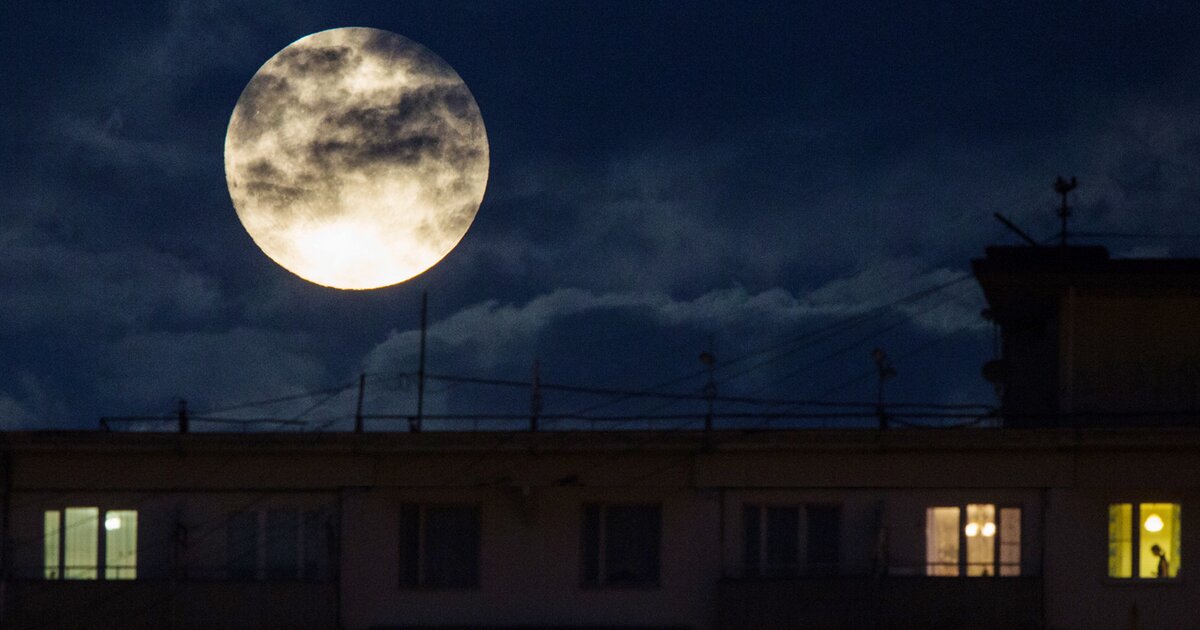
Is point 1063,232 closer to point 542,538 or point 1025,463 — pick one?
point 1025,463

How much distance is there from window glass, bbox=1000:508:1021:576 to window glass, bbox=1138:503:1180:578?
257cm

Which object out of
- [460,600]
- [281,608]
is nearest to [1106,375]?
[460,600]

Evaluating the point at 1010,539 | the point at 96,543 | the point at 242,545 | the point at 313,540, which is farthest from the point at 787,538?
the point at 96,543

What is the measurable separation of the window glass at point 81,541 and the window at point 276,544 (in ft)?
10.3

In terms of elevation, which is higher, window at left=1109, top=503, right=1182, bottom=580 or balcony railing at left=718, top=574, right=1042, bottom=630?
window at left=1109, top=503, right=1182, bottom=580

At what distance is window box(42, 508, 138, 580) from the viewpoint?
140ft

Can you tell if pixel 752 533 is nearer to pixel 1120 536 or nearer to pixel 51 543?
pixel 1120 536

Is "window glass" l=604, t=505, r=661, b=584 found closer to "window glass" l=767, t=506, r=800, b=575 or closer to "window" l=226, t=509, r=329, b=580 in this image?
"window glass" l=767, t=506, r=800, b=575

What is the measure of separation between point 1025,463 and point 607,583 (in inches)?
376

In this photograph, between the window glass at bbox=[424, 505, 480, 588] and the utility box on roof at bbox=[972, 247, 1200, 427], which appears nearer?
the window glass at bbox=[424, 505, 480, 588]

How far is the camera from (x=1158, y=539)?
131 feet

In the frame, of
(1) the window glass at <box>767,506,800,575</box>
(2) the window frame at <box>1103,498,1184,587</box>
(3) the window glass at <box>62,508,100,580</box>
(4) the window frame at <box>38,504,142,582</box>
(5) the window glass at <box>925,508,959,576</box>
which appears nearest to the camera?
(2) the window frame at <box>1103,498,1184,587</box>

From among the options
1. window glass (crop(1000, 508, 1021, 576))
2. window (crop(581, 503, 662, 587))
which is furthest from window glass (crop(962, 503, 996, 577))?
window (crop(581, 503, 662, 587))

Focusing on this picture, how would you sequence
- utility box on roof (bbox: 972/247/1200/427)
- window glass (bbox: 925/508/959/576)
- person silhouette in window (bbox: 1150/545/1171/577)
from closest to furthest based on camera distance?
person silhouette in window (bbox: 1150/545/1171/577)
window glass (bbox: 925/508/959/576)
utility box on roof (bbox: 972/247/1200/427)
